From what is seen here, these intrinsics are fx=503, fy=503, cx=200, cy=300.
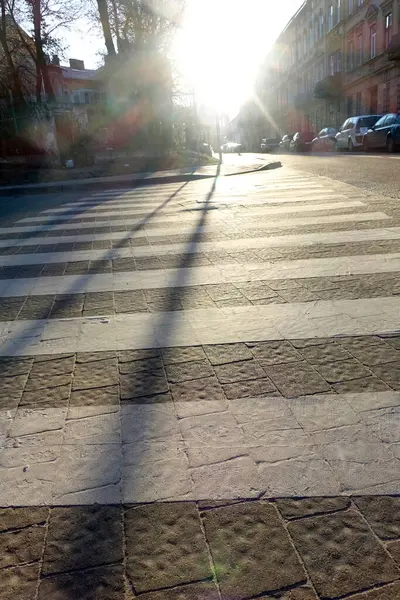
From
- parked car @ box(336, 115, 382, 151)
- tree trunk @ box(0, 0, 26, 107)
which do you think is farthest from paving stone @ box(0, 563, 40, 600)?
parked car @ box(336, 115, 382, 151)

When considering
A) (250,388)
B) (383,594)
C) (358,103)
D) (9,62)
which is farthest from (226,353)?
(358,103)

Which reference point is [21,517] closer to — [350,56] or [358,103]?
[358,103]

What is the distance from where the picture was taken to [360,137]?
2644cm

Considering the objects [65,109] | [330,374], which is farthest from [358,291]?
[65,109]

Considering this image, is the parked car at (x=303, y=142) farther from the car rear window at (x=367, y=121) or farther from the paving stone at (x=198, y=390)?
the paving stone at (x=198, y=390)

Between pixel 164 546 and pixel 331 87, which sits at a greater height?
pixel 331 87

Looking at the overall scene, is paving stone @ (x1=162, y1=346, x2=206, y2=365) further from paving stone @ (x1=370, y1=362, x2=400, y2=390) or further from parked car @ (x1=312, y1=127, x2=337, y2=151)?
parked car @ (x1=312, y1=127, x2=337, y2=151)

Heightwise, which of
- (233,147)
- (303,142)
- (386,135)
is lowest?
(233,147)

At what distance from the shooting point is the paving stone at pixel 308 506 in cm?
176

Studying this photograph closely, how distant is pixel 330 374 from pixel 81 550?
1.57 m

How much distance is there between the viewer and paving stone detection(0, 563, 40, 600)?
4.97 ft

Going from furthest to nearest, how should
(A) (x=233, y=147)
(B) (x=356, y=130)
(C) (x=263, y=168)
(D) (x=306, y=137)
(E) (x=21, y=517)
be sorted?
(A) (x=233, y=147) < (D) (x=306, y=137) < (B) (x=356, y=130) < (C) (x=263, y=168) < (E) (x=21, y=517)

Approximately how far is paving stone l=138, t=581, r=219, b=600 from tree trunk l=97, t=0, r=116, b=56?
27.5 m

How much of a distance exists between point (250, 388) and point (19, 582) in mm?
1396
